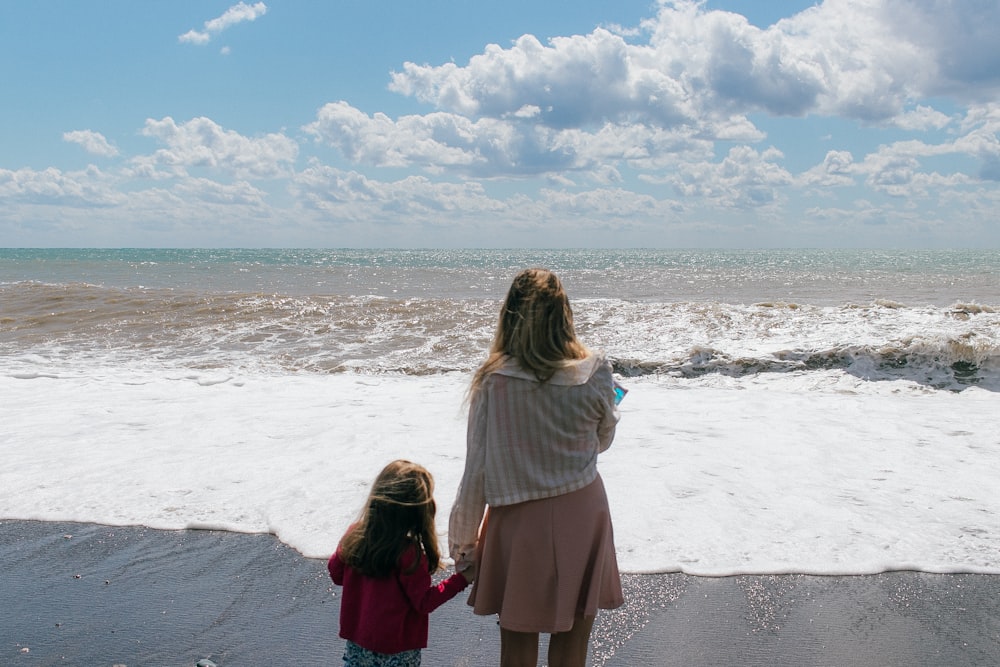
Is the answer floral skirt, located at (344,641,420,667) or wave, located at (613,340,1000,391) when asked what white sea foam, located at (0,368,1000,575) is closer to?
wave, located at (613,340,1000,391)

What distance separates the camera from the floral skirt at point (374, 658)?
262 cm

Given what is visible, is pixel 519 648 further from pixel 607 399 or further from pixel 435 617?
pixel 435 617

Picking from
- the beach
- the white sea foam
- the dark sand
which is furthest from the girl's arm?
the dark sand

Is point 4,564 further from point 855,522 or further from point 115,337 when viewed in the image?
point 115,337

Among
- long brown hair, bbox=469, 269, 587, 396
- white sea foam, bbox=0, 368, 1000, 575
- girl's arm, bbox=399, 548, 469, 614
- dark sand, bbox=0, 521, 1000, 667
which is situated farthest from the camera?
white sea foam, bbox=0, 368, 1000, 575

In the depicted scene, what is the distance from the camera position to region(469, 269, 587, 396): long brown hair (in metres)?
2.45

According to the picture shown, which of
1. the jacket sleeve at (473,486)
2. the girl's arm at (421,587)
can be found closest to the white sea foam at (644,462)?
the jacket sleeve at (473,486)

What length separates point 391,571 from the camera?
2.56 meters

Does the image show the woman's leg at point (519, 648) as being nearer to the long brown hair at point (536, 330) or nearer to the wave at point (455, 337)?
the long brown hair at point (536, 330)

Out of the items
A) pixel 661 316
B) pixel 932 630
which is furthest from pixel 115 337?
pixel 932 630

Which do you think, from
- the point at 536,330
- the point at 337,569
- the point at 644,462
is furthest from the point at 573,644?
the point at 644,462

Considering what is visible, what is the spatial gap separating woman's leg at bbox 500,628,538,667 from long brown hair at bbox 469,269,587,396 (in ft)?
2.77

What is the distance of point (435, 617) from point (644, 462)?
2.99 meters

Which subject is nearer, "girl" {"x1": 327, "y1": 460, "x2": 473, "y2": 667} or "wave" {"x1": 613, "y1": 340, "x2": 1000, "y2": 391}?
"girl" {"x1": 327, "y1": 460, "x2": 473, "y2": 667}
